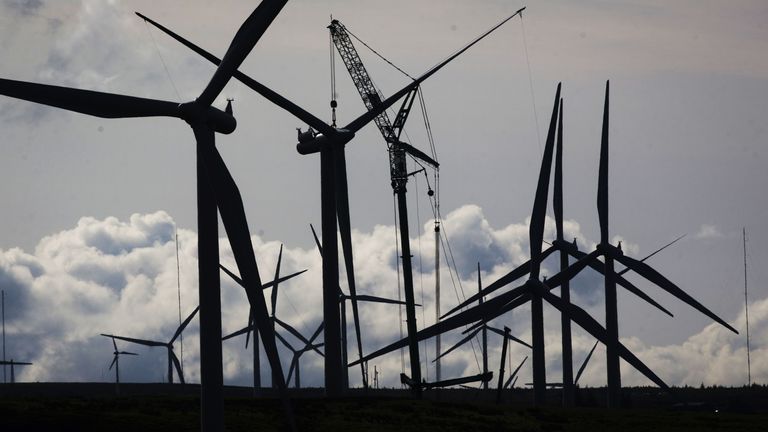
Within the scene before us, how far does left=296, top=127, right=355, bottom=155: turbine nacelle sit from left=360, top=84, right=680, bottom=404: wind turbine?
67.8 feet

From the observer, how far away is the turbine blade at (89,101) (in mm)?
81312

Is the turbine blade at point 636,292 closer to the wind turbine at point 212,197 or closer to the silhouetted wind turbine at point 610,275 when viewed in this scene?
the silhouetted wind turbine at point 610,275


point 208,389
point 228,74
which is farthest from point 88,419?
point 228,74

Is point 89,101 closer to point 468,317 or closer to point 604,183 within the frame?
point 468,317

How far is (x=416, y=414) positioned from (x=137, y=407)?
2796 centimetres

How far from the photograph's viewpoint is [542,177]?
137750mm

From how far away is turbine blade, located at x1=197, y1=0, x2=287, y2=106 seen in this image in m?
86.2

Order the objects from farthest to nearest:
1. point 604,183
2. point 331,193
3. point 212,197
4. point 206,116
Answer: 1. point 604,183
2. point 331,193
3. point 206,116
4. point 212,197

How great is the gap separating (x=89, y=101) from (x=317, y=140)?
159 feet

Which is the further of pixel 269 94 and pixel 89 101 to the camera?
pixel 269 94

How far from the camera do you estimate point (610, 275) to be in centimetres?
15000

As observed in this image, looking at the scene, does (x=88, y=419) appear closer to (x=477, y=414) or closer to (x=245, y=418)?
(x=245, y=418)

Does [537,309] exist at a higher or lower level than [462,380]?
higher

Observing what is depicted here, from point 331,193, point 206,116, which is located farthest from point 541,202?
point 206,116
